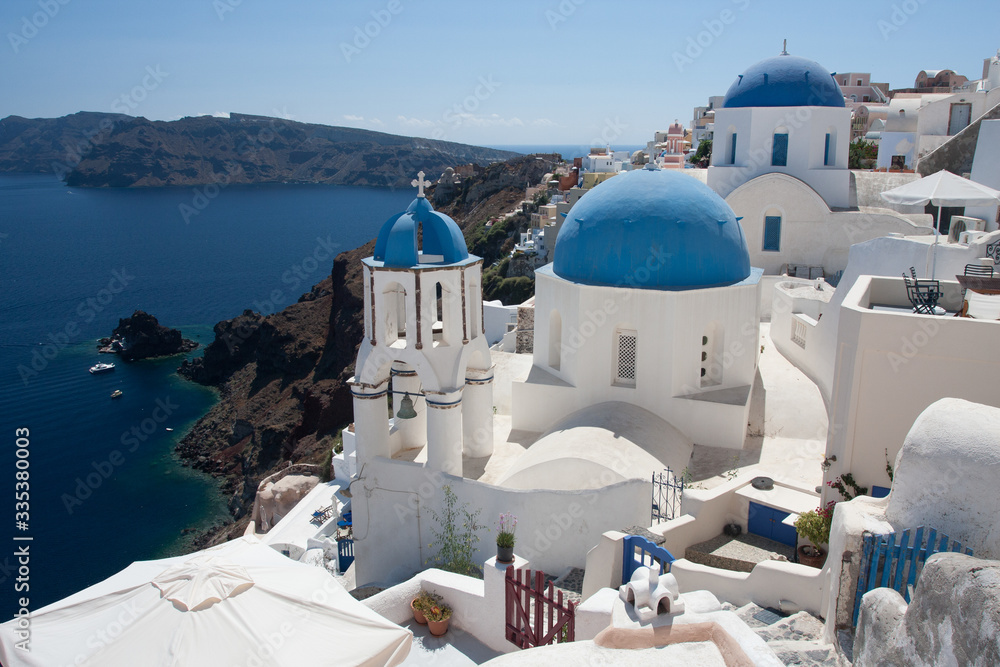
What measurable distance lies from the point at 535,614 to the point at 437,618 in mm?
1531

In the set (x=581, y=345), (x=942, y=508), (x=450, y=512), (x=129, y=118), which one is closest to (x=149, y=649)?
(x=450, y=512)

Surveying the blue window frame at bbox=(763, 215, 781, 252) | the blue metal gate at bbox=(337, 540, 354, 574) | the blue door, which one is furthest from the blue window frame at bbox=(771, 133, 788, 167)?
the blue metal gate at bbox=(337, 540, 354, 574)

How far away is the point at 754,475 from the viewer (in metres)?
10.1

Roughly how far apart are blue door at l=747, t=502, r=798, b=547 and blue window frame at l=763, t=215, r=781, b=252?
46.9 ft

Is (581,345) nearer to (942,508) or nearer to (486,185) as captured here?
(942,508)

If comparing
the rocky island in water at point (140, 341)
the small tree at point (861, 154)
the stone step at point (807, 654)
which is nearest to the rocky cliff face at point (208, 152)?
the rocky island in water at point (140, 341)

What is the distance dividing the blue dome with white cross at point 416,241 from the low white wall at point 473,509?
128 inches

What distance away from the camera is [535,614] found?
8.34 meters

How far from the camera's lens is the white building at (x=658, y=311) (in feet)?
41.1

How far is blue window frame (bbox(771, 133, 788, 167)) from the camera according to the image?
73.5 feet

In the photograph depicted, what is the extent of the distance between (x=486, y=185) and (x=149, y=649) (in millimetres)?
79674

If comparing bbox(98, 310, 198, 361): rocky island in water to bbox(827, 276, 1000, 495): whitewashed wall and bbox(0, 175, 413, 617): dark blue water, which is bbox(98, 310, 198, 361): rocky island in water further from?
bbox(827, 276, 1000, 495): whitewashed wall
